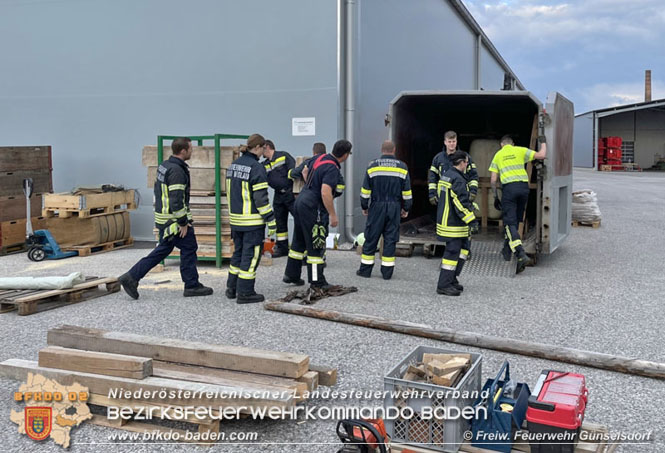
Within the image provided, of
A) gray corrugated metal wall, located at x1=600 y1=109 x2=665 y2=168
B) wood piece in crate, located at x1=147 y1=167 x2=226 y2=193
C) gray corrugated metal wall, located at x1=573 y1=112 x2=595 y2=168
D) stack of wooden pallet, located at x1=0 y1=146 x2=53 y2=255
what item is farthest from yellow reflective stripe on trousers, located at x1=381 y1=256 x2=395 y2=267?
gray corrugated metal wall, located at x1=600 y1=109 x2=665 y2=168

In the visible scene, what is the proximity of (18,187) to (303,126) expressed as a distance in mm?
5251

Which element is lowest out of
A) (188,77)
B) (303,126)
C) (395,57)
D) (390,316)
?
(390,316)

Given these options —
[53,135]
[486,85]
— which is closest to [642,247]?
[53,135]

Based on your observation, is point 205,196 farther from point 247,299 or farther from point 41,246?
point 41,246

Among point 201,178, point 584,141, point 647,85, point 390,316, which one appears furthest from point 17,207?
point 647,85

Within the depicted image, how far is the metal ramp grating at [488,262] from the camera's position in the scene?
29.9ft

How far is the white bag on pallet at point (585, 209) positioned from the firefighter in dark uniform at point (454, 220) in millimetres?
7690

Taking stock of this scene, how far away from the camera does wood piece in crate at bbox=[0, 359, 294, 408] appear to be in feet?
12.9

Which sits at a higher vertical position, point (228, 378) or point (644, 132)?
point (644, 132)

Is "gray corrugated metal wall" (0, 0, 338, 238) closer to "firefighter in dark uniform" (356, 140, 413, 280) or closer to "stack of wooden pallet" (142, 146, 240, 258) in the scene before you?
"stack of wooden pallet" (142, 146, 240, 258)

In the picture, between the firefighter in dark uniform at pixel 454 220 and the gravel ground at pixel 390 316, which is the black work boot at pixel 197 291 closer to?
the gravel ground at pixel 390 316

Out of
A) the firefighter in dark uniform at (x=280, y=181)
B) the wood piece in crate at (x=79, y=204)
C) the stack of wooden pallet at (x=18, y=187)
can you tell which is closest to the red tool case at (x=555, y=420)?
the firefighter in dark uniform at (x=280, y=181)

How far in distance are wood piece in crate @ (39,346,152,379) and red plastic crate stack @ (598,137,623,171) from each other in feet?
140

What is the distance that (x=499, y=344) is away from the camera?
5.61 metres
